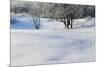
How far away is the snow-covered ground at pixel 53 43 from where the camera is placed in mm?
2322

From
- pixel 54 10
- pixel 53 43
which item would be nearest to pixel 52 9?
pixel 54 10

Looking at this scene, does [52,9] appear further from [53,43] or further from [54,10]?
[53,43]

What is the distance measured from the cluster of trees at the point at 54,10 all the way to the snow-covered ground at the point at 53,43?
7 cm

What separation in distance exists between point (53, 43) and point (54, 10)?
1.46 feet

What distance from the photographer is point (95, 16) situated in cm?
269

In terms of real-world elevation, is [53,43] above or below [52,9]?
below

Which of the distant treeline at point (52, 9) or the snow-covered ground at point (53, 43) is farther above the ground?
the distant treeline at point (52, 9)

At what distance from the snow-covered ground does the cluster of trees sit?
71 mm

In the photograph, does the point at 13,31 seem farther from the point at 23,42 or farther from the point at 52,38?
the point at 52,38

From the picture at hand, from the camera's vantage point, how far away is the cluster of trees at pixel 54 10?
2.34 m

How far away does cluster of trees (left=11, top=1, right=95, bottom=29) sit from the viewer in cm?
234

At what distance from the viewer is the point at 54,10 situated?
248cm

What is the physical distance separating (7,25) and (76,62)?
1078 millimetres
